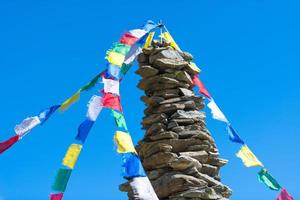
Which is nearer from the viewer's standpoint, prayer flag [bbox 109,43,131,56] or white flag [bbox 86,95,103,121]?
white flag [bbox 86,95,103,121]

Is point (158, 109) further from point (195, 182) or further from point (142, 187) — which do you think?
point (142, 187)

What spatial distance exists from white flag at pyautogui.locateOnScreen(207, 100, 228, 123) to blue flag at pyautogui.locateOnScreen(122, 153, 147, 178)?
400 centimetres

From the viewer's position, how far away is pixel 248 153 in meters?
12.7

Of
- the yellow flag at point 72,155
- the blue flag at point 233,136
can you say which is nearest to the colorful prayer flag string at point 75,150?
the yellow flag at point 72,155

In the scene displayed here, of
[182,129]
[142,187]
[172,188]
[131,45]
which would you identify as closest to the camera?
[142,187]

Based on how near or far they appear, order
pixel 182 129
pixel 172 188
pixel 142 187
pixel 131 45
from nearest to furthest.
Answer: pixel 142 187 → pixel 172 188 → pixel 182 129 → pixel 131 45

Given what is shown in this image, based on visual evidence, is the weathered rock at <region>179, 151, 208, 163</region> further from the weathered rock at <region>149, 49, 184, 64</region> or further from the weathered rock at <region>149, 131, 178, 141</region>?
the weathered rock at <region>149, 49, 184, 64</region>

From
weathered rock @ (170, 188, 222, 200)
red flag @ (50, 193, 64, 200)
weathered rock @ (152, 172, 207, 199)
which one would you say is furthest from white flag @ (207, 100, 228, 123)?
red flag @ (50, 193, 64, 200)

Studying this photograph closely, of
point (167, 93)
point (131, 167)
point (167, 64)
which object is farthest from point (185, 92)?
point (131, 167)

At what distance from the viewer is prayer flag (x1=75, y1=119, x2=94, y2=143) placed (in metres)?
10.2

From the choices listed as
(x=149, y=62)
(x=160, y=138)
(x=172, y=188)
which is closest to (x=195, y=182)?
(x=172, y=188)

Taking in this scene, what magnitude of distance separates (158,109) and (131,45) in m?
1.60

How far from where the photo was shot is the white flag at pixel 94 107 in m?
10.5

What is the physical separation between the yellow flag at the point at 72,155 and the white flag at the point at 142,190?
5.29 ft
